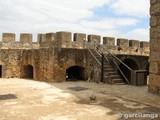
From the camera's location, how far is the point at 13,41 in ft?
50.4

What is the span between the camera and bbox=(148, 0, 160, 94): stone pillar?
8.16 m

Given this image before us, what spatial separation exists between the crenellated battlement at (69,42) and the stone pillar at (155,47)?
566 cm

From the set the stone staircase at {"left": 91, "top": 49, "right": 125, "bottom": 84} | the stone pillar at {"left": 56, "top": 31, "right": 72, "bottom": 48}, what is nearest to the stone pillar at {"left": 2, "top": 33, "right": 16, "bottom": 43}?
the stone pillar at {"left": 56, "top": 31, "right": 72, "bottom": 48}

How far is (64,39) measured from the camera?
46.9 ft

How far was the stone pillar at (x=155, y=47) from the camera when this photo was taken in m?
8.16

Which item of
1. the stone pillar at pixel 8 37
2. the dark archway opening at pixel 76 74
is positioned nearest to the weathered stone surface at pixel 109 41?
the dark archway opening at pixel 76 74

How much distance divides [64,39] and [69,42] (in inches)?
18.2

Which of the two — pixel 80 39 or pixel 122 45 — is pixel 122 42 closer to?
pixel 122 45

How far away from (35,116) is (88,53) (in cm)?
795

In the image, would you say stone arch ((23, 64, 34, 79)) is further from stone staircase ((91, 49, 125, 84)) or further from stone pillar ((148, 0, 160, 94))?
stone pillar ((148, 0, 160, 94))

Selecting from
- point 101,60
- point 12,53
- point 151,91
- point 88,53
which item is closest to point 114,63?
point 101,60

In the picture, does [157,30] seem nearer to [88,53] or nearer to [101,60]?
[101,60]

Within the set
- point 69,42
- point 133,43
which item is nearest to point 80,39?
point 69,42

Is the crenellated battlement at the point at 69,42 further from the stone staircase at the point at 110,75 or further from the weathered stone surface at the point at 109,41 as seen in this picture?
the stone staircase at the point at 110,75
